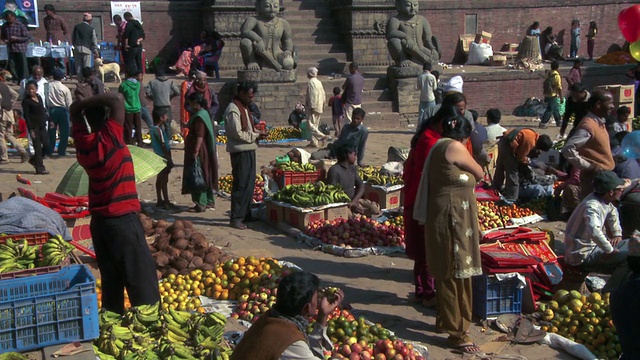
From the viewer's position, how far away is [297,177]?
10.6 metres

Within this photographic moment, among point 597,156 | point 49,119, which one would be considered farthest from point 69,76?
point 597,156

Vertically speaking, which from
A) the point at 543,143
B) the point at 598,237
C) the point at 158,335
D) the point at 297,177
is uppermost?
the point at 543,143

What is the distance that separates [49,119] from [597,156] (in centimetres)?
978

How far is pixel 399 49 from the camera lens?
1867 cm

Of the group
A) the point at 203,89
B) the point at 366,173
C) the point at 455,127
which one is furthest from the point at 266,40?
the point at 455,127

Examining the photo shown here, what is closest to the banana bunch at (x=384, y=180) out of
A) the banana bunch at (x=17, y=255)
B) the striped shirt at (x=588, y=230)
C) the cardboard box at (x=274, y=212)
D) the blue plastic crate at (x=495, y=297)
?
the cardboard box at (x=274, y=212)

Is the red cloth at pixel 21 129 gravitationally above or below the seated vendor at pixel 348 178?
above

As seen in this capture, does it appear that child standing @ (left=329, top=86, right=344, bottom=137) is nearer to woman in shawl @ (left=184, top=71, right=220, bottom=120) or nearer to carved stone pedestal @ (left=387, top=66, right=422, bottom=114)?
carved stone pedestal @ (left=387, top=66, right=422, bottom=114)

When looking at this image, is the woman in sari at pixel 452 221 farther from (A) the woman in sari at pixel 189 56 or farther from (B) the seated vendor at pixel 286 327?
(A) the woman in sari at pixel 189 56

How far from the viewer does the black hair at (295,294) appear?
12.4ft

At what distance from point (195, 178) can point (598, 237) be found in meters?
5.31

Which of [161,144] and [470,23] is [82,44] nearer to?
[161,144]

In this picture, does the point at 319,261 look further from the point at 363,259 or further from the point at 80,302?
the point at 80,302

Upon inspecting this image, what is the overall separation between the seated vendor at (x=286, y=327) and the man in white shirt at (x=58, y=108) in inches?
426
